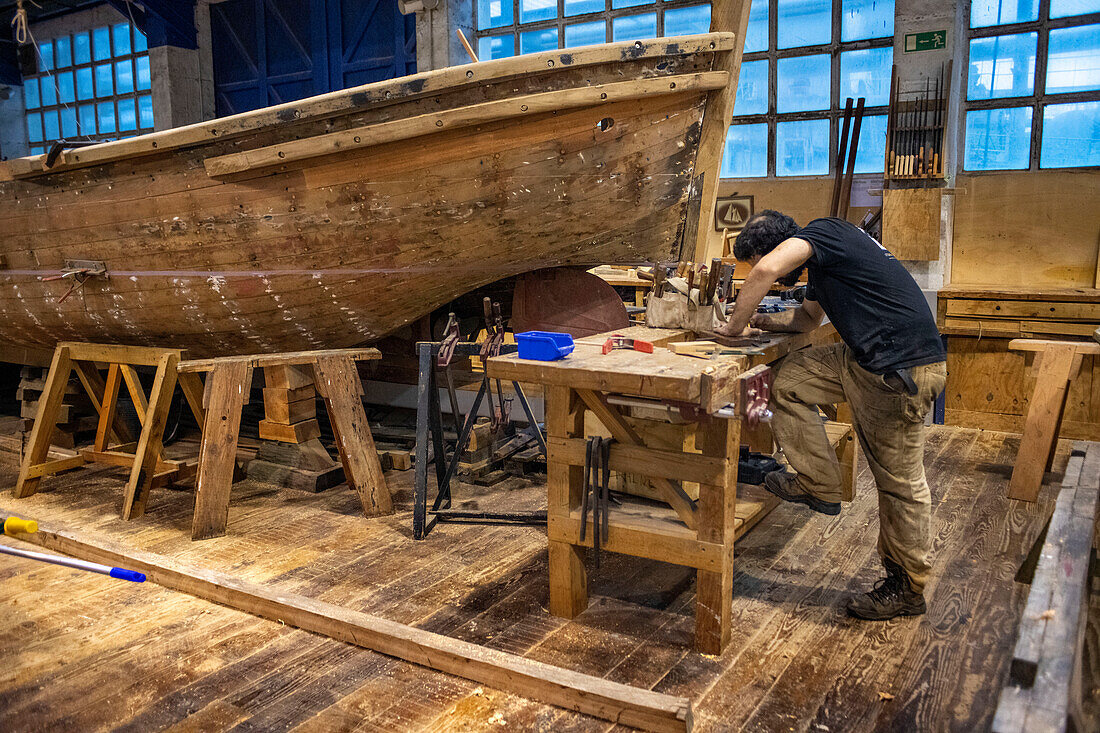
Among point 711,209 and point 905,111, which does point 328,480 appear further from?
point 905,111

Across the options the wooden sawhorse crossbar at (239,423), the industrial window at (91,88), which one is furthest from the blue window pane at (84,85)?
the wooden sawhorse crossbar at (239,423)

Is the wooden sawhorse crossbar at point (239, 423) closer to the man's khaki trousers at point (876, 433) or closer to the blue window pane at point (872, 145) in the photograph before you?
the man's khaki trousers at point (876, 433)

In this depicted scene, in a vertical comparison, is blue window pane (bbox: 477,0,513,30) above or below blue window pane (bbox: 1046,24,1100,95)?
above

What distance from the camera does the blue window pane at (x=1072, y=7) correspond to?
16.1 feet

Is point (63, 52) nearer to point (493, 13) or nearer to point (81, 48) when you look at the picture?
point (81, 48)

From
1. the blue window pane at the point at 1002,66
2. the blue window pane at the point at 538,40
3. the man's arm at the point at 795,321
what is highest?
the blue window pane at the point at 538,40

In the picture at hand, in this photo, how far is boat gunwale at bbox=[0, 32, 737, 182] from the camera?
323cm

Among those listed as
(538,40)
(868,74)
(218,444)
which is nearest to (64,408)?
(218,444)

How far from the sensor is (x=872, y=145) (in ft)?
18.6

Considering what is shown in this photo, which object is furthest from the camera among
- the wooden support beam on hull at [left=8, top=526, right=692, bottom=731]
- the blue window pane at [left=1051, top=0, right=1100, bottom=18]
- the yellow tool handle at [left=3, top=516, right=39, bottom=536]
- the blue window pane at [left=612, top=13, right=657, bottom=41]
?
Result: the blue window pane at [left=612, top=13, right=657, bottom=41]

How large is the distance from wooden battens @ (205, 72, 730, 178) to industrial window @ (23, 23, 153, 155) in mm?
6719

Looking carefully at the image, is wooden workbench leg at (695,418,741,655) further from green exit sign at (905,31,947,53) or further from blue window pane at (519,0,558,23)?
blue window pane at (519,0,558,23)

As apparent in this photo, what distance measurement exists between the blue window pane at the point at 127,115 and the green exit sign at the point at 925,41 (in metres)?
8.01

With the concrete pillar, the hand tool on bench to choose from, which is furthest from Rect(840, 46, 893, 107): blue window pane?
the hand tool on bench
